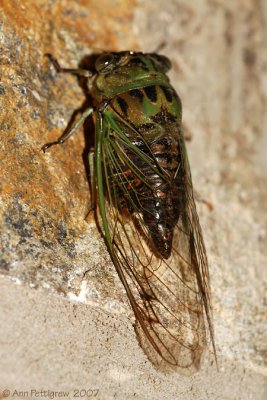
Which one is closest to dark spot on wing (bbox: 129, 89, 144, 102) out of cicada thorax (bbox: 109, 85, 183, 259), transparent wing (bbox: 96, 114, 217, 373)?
cicada thorax (bbox: 109, 85, 183, 259)

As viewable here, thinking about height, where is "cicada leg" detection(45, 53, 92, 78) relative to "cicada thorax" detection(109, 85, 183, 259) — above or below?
above

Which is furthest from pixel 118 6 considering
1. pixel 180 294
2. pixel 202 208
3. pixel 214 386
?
pixel 214 386

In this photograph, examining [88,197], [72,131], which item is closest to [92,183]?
[88,197]

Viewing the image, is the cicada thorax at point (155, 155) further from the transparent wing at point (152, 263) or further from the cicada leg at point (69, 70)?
the cicada leg at point (69, 70)

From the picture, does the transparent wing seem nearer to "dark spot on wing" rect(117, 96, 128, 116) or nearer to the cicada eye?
"dark spot on wing" rect(117, 96, 128, 116)

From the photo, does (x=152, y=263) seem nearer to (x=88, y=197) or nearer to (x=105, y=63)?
(x=88, y=197)
